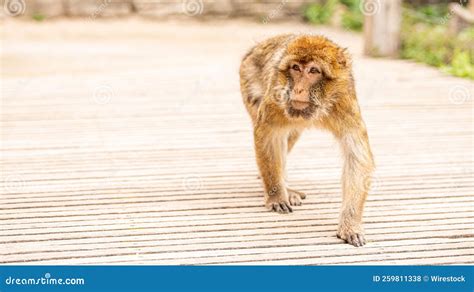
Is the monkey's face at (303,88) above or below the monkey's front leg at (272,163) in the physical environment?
above

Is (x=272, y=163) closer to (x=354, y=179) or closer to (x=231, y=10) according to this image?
(x=354, y=179)

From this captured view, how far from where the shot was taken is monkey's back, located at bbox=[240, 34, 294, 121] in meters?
4.72

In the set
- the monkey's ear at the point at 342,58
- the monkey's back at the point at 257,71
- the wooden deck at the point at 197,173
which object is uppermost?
the monkey's ear at the point at 342,58

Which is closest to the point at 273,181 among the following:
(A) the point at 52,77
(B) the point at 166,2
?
(A) the point at 52,77

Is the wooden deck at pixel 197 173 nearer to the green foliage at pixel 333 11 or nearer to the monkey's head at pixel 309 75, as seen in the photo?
the monkey's head at pixel 309 75

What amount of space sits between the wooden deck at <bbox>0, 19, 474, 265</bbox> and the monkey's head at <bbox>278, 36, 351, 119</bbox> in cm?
65

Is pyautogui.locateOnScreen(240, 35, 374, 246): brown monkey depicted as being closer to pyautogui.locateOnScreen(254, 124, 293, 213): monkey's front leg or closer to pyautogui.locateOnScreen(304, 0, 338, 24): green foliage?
pyautogui.locateOnScreen(254, 124, 293, 213): monkey's front leg

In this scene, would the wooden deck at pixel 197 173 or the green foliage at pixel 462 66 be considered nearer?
the wooden deck at pixel 197 173

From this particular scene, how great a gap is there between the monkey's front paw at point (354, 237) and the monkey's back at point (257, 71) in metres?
0.90

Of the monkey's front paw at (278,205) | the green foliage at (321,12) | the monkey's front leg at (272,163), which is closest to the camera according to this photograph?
the monkey's front leg at (272,163)

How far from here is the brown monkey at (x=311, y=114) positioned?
400cm

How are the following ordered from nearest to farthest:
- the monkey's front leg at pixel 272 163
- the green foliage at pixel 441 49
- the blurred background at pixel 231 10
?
the monkey's front leg at pixel 272 163, the green foliage at pixel 441 49, the blurred background at pixel 231 10

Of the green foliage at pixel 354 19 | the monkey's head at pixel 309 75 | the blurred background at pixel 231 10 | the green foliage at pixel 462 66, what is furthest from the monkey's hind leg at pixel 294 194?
the green foliage at pixel 354 19

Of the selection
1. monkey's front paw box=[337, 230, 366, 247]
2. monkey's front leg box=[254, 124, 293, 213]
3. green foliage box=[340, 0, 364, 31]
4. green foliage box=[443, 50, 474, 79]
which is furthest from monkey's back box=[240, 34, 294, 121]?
green foliage box=[340, 0, 364, 31]
